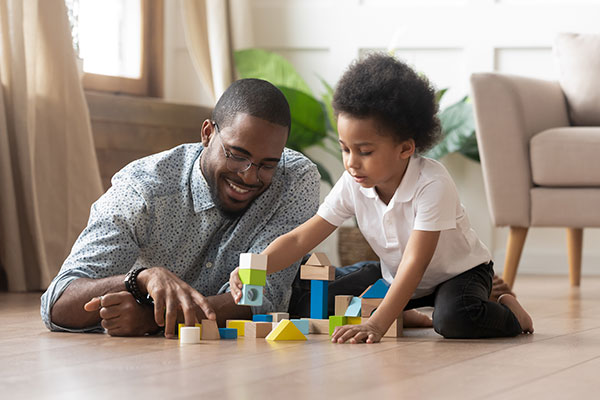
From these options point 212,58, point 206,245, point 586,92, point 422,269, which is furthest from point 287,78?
point 422,269

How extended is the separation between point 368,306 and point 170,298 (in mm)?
425

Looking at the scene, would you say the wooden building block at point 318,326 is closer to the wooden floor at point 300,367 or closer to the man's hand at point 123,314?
the wooden floor at point 300,367

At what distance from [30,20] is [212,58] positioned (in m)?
1.33

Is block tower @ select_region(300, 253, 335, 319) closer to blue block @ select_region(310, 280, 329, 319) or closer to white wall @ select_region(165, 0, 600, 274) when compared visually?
blue block @ select_region(310, 280, 329, 319)

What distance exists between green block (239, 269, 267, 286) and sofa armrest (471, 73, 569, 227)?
162 centimetres

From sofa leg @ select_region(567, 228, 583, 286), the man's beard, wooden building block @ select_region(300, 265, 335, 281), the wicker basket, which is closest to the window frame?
the wicker basket

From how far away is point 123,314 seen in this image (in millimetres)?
1633

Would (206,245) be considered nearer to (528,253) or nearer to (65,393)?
(65,393)

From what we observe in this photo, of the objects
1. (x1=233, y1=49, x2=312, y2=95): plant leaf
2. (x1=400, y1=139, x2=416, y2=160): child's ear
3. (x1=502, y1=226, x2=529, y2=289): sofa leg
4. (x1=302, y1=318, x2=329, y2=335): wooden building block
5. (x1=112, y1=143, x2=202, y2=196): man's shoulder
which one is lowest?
(x1=502, y1=226, x2=529, y2=289): sofa leg

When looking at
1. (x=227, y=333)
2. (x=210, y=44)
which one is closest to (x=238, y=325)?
(x=227, y=333)

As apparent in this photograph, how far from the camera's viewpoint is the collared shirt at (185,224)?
1.76 meters

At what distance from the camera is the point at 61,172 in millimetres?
2883

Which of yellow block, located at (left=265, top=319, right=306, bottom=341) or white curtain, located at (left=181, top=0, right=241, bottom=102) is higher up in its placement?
→ white curtain, located at (left=181, top=0, right=241, bottom=102)

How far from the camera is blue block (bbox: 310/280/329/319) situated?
189 cm
